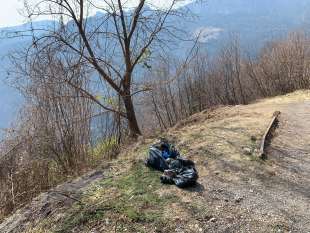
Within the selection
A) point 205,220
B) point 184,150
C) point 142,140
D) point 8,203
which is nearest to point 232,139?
point 184,150

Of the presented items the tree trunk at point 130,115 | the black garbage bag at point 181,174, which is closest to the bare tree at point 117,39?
the tree trunk at point 130,115

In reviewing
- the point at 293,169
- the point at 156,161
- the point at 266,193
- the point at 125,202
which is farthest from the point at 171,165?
the point at 293,169

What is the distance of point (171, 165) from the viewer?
279 inches

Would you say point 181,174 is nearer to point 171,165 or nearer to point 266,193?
point 171,165

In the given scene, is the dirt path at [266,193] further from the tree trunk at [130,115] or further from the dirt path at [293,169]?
the tree trunk at [130,115]

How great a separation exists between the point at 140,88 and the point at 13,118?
3361 millimetres

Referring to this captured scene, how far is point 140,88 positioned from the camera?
41.0 feet

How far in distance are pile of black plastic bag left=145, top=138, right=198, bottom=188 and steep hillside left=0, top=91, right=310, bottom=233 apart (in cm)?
13

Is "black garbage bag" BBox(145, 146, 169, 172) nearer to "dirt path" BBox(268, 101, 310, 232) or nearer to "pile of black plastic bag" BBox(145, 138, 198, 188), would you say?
"pile of black plastic bag" BBox(145, 138, 198, 188)

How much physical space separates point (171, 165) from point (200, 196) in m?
0.99

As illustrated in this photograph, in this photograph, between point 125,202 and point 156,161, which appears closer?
point 125,202

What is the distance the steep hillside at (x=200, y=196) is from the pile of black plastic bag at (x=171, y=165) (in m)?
0.13

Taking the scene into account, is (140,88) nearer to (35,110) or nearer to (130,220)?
(35,110)

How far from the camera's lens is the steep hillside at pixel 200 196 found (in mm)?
5582
